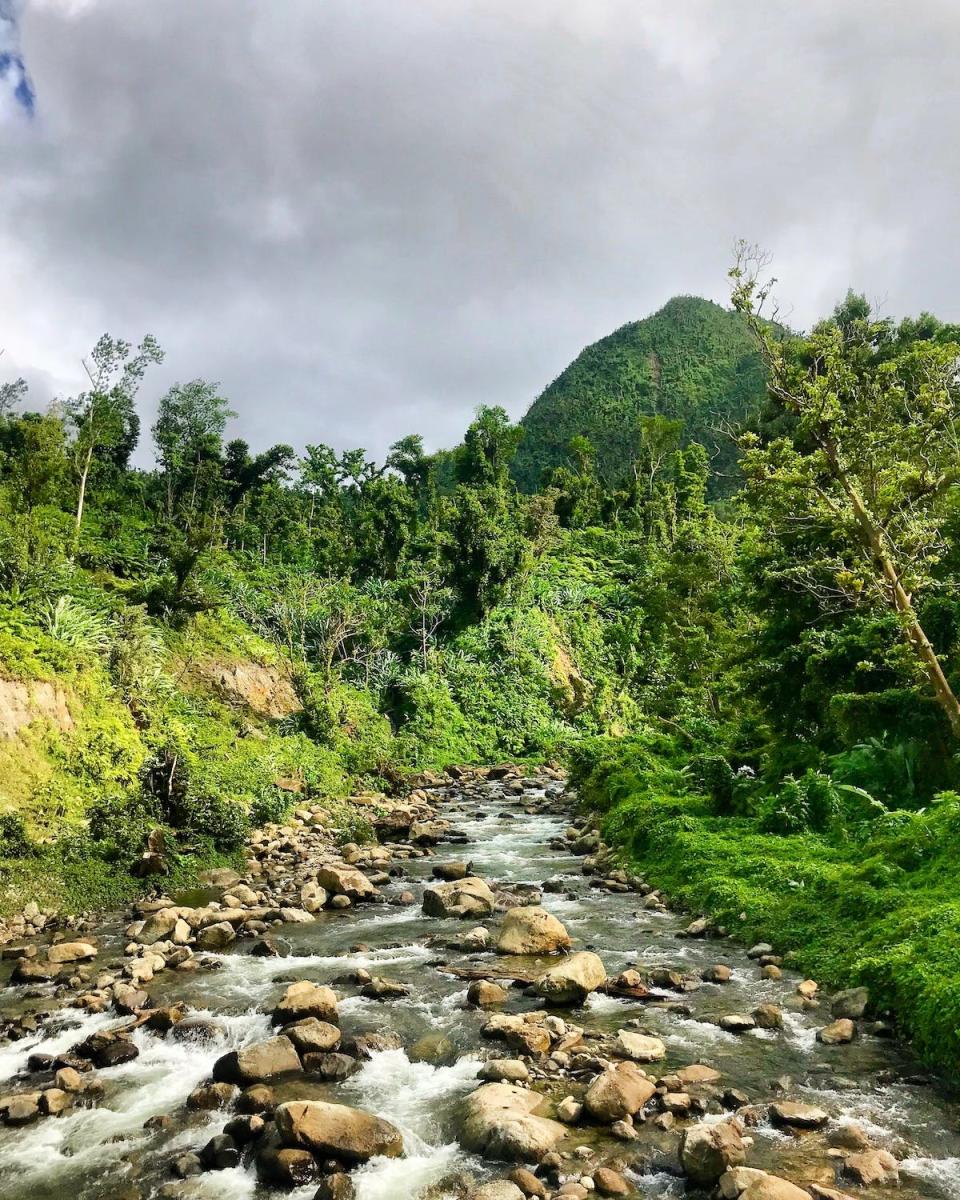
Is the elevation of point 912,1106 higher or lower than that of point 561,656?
lower

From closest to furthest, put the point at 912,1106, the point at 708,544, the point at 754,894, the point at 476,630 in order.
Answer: the point at 912,1106 → the point at 754,894 → the point at 708,544 → the point at 476,630

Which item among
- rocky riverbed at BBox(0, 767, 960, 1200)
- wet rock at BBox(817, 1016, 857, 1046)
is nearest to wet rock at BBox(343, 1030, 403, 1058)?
rocky riverbed at BBox(0, 767, 960, 1200)

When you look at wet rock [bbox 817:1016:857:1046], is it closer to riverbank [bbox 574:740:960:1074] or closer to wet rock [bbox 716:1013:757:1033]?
riverbank [bbox 574:740:960:1074]

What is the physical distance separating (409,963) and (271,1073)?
355 centimetres

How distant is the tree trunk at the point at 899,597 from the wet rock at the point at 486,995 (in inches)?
309

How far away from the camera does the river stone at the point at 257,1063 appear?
7.26m

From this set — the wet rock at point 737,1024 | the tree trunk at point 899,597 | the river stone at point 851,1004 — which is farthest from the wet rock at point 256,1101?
the tree trunk at point 899,597

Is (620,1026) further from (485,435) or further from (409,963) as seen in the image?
(485,435)

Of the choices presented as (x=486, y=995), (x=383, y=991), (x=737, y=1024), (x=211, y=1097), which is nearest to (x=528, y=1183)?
(x=211, y=1097)

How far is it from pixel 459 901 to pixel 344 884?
2.44m

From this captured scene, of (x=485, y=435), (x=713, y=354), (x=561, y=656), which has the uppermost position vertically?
(x=713, y=354)

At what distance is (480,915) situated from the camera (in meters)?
13.0

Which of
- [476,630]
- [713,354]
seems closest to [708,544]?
[476,630]

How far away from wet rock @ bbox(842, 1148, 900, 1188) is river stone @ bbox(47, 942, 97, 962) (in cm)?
961
